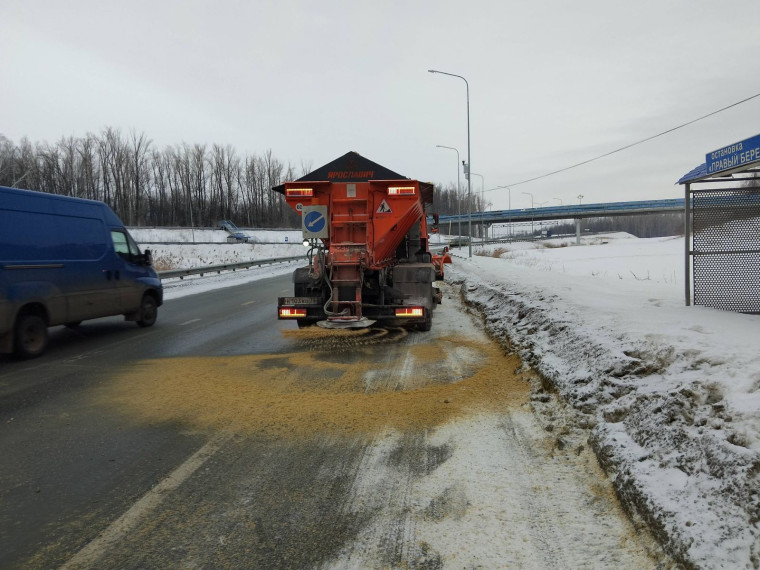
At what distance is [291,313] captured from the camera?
8773mm

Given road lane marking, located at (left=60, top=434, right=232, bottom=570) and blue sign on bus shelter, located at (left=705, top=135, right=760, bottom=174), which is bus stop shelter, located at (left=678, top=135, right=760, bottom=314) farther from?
road lane marking, located at (left=60, top=434, right=232, bottom=570)

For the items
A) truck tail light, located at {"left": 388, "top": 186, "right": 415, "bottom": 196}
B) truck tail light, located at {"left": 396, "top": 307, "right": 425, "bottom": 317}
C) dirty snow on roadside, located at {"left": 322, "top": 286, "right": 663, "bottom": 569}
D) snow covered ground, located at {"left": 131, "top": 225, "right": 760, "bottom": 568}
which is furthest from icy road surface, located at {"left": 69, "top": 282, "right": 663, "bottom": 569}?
truck tail light, located at {"left": 388, "top": 186, "right": 415, "bottom": 196}

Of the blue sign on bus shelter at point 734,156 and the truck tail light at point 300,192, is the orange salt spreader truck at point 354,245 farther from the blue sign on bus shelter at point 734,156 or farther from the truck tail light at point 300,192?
the blue sign on bus shelter at point 734,156

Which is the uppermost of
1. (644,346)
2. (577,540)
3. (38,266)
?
(38,266)

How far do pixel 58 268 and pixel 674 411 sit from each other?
9.01 m

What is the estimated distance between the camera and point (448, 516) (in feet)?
10.2

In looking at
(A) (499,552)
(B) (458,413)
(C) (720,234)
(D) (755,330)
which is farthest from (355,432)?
(C) (720,234)

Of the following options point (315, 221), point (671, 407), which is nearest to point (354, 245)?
point (315, 221)

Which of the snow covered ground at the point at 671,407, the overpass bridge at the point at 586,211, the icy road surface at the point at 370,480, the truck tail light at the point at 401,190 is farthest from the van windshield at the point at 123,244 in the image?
the overpass bridge at the point at 586,211

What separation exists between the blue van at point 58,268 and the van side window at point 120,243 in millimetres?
20

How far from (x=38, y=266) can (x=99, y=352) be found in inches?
65.5

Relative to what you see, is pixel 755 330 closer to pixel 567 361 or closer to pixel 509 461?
pixel 567 361

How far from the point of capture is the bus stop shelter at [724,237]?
7.12 metres

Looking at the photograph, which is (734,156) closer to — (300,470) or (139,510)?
(300,470)
